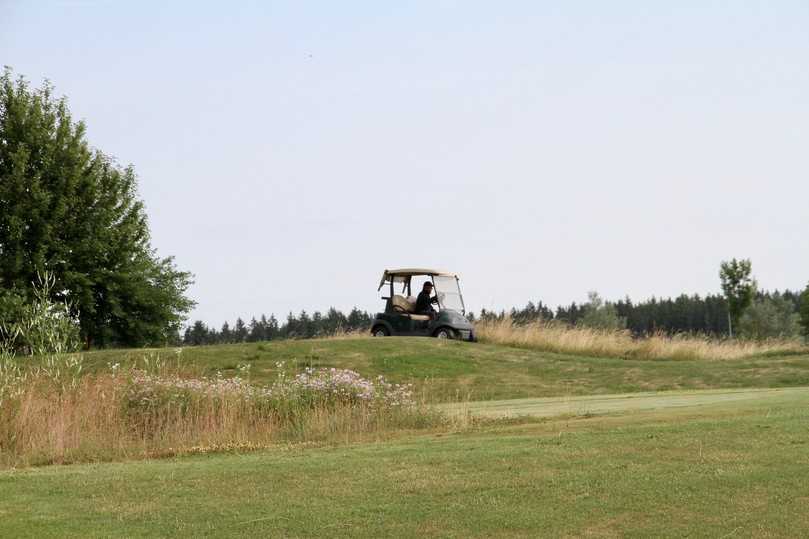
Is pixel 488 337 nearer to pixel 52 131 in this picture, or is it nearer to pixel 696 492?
pixel 52 131

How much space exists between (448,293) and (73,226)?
1406 cm

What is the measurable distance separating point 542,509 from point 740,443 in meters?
3.15

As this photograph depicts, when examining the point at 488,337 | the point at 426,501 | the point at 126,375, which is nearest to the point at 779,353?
the point at 488,337

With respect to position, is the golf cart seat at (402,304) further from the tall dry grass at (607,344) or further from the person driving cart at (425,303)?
the tall dry grass at (607,344)

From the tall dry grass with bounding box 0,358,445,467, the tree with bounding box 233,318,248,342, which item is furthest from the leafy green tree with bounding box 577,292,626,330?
the tall dry grass with bounding box 0,358,445,467

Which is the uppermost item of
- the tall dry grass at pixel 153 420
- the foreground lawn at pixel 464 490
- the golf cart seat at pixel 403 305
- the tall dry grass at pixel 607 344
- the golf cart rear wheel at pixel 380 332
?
the golf cart seat at pixel 403 305

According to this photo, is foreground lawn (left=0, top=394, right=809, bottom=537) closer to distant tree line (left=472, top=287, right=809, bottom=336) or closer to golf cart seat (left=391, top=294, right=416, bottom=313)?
golf cart seat (left=391, top=294, right=416, bottom=313)

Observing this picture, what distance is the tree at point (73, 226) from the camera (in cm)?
3466

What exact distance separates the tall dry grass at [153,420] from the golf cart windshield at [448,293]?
1513 cm

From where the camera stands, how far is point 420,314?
30.8 metres

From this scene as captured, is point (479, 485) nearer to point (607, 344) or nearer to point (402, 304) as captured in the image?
point (402, 304)

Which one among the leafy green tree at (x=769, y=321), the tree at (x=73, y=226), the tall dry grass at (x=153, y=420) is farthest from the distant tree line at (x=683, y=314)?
the tall dry grass at (x=153, y=420)

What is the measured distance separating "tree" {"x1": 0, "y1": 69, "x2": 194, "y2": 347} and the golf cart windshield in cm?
1190

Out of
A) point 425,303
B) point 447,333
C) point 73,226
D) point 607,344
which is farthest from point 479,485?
point 73,226
